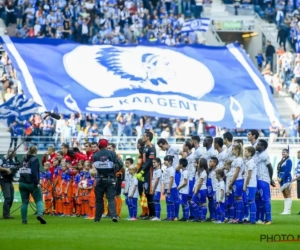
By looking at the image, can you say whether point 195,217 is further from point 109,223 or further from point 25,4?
point 25,4

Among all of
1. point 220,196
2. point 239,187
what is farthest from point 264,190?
point 220,196

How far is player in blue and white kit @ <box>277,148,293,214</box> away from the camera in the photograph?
32375 mm

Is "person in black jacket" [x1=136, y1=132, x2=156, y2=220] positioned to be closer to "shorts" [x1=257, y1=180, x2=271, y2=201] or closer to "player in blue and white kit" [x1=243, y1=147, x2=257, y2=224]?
"player in blue and white kit" [x1=243, y1=147, x2=257, y2=224]

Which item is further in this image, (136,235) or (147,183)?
(147,183)

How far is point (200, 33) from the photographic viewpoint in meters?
56.1

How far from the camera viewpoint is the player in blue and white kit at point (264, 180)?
27125 millimetres

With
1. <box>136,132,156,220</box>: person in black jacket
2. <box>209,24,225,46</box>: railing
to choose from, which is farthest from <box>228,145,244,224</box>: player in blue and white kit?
<box>209,24,225,46</box>: railing

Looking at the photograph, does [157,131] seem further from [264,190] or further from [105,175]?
[264,190]

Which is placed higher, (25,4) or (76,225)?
(25,4)

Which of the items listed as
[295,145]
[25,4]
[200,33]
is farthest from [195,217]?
[200,33]

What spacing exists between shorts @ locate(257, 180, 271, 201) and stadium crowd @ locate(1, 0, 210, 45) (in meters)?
24.2

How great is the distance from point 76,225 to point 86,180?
376 cm

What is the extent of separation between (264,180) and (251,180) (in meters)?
0.41

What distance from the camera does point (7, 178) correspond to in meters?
30.2
